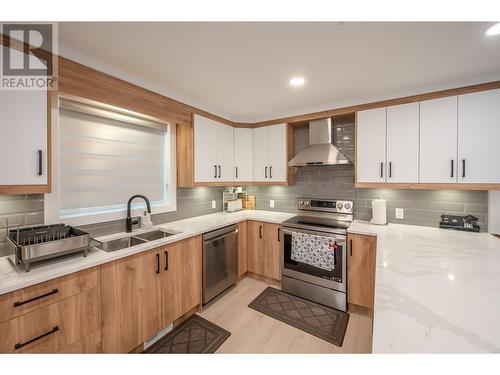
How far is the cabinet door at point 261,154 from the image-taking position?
305 centimetres

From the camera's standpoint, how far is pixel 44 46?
138 centimetres

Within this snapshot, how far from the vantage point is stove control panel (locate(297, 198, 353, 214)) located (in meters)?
2.68

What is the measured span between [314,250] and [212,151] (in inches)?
70.3

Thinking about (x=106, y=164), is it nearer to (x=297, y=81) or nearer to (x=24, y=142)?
(x=24, y=142)

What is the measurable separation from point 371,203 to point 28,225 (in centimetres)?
332

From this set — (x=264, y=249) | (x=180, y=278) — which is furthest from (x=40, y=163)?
(x=264, y=249)

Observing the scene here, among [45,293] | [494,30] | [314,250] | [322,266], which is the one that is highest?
[494,30]

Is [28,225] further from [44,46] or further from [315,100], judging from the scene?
[315,100]

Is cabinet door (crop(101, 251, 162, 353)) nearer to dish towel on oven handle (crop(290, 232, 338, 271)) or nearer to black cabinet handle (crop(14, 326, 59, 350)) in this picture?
black cabinet handle (crop(14, 326, 59, 350))

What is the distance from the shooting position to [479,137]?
1.86m

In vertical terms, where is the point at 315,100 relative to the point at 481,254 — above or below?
above

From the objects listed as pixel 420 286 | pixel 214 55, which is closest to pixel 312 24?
pixel 214 55

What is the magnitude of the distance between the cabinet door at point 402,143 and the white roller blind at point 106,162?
262cm

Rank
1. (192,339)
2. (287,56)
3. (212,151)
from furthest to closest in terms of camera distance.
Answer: (212,151)
(192,339)
(287,56)
